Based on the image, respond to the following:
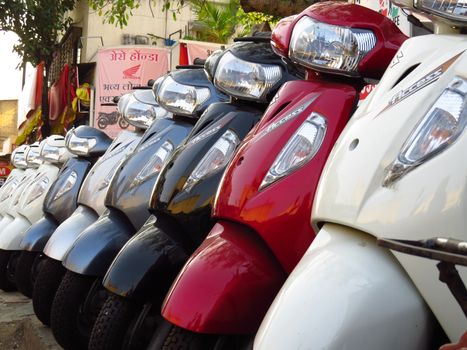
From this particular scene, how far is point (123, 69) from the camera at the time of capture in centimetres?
1058

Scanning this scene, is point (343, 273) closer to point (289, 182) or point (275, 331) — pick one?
point (275, 331)

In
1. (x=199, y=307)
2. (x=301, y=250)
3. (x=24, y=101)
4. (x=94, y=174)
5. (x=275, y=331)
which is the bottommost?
(x=24, y=101)

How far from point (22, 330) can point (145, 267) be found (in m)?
1.89

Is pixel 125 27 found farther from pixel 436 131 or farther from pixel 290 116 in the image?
pixel 436 131

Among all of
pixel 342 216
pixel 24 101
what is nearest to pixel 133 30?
pixel 24 101

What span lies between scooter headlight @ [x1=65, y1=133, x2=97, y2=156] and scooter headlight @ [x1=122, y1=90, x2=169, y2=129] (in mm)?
618

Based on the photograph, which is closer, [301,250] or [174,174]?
[301,250]

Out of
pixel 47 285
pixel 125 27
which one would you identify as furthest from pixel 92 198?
pixel 125 27

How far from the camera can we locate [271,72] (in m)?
2.42

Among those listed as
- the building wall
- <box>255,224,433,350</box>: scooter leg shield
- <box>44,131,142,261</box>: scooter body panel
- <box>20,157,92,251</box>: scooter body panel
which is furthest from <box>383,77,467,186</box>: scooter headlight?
the building wall

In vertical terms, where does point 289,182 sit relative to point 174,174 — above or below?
above

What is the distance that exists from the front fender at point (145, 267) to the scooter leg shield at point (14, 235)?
263 cm

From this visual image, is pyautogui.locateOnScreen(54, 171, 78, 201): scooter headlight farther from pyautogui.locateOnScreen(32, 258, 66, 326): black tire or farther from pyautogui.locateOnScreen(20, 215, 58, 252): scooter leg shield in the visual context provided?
pyautogui.locateOnScreen(32, 258, 66, 326): black tire

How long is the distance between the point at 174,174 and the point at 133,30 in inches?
524
